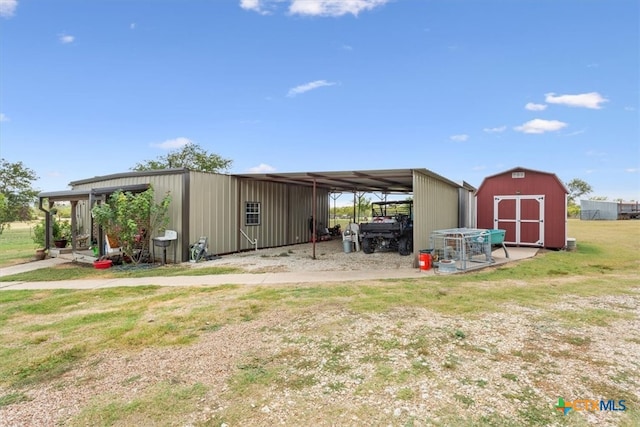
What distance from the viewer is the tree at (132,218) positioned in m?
9.41

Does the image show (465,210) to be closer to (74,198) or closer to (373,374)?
(373,374)

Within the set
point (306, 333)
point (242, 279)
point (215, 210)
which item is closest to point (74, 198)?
point (215, 210)

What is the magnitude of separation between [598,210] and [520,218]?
109ft

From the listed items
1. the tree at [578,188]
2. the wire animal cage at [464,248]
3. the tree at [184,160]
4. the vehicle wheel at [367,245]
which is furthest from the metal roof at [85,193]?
the tree at [578,188]

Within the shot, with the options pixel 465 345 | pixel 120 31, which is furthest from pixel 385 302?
pixel 120 31

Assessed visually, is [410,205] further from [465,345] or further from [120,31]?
[120,31]

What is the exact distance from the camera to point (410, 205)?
12148mm

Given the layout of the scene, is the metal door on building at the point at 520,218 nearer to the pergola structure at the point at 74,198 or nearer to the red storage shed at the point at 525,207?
the red storage shed at the point at 525,207

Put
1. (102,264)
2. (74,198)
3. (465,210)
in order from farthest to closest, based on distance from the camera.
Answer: (465,210)
(74,198)
(102,264)

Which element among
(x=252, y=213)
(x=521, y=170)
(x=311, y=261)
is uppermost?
(x=521, y=170)
